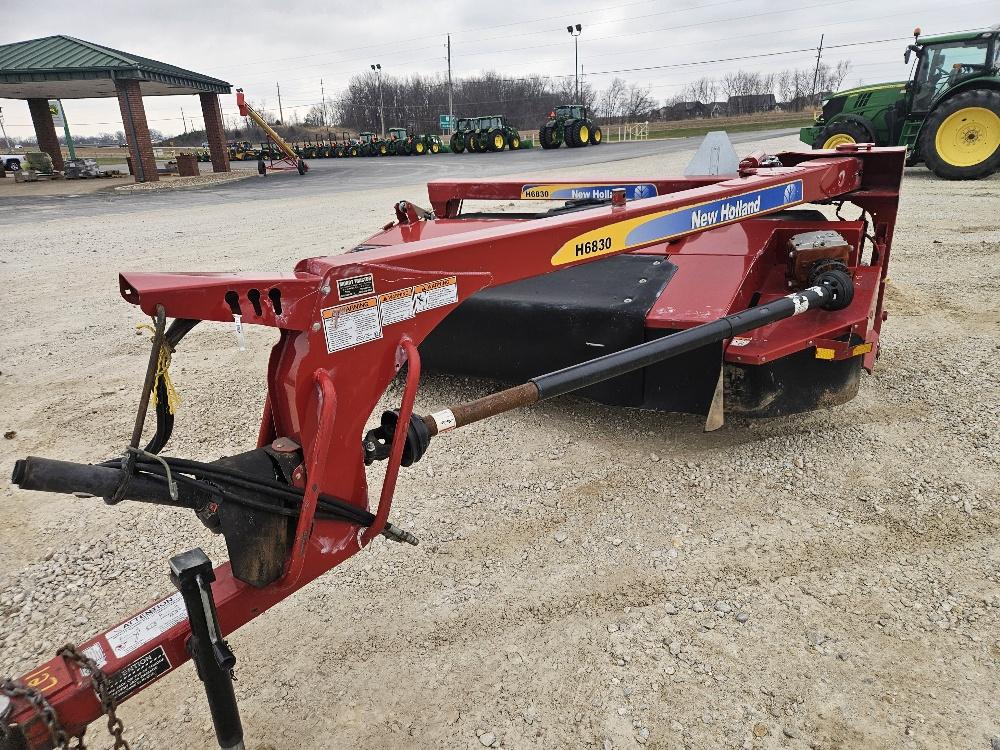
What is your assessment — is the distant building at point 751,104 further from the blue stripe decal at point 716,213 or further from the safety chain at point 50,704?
the safety chain at point 50,704

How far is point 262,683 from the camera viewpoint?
196cm

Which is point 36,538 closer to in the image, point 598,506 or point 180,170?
point 598,506

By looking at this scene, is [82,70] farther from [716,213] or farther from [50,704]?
[50,704]

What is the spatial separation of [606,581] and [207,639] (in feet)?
4.30

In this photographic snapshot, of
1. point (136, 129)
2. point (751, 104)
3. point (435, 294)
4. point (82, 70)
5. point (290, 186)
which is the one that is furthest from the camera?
point (751, 104)

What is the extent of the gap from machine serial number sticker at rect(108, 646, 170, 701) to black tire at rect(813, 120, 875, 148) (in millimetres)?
13005

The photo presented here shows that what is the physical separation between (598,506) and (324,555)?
1.33 m

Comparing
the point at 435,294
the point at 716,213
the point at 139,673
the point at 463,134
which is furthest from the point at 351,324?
the point at 463,134

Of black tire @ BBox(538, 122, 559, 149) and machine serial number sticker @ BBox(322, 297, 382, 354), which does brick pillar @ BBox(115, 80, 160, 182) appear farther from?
machine serial number sticker @ BBox(322, 297, 382, 354)

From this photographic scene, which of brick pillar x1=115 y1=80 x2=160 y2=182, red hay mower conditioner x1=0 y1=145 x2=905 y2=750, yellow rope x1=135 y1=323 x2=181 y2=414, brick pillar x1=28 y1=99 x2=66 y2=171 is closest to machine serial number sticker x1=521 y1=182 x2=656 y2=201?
red hay mower conditioner x1=0 y1=145 x2=905 y2=750

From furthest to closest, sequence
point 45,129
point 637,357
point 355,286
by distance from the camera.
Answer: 1. point 45,129
2. point 637,357
3. point 355,286

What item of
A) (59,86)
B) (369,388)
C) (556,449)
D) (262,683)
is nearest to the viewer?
(369,388)

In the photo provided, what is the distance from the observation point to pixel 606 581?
7.59 ft

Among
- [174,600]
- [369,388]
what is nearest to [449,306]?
[369,388]
